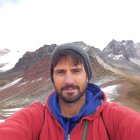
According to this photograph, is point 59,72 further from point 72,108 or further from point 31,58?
point 31,58

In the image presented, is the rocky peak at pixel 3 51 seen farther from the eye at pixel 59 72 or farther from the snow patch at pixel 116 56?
the eye at pixel 59 72

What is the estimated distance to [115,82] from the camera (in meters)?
38.2

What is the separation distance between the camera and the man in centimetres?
387

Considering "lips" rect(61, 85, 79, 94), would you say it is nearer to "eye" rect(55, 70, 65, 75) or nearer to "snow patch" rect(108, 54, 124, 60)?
"eye" rect(55, 70, 65, 75)

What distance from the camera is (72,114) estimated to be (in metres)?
4.27

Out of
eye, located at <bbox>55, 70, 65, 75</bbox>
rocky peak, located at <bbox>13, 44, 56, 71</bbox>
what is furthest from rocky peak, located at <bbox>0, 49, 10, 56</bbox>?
eye, located at <bbox>55, 70, 65, 75</bbox>

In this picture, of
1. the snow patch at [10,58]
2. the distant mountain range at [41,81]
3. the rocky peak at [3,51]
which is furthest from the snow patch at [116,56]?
the distant mountain range at [41,81]

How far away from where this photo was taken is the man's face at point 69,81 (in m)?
4.21

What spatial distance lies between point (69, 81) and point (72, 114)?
336mm

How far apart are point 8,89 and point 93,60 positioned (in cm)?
2001

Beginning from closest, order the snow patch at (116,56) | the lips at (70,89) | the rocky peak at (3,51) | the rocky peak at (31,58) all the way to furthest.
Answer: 1. the lips at (70,89)
2. the rocky peak at (31,58)
3. the rocky peak at (3,51)
4. the snow patch at (116,56)

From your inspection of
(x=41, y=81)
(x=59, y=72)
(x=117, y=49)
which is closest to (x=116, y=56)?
(x=117, y=49)

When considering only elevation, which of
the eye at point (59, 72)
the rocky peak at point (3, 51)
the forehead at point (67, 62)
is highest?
the forehead at point (67, 62)

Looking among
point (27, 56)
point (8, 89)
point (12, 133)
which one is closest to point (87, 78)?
point (12, 133)
